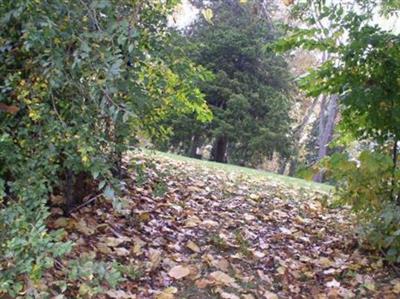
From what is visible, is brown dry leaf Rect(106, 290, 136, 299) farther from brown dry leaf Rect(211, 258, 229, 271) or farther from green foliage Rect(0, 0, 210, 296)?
brown dry leaf Rect(211, 258, 229, 271)

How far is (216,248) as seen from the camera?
3312 millimetres

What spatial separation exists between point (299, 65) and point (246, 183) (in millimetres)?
15082

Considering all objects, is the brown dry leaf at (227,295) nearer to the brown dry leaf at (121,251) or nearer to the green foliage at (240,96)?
the brown dry leaf at (121,251)

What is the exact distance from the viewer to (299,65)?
19656 millimetres

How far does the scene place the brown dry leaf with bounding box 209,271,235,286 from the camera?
283 cm

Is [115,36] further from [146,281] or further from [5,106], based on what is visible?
[146,281]

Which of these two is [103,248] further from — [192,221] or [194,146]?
[194,146]

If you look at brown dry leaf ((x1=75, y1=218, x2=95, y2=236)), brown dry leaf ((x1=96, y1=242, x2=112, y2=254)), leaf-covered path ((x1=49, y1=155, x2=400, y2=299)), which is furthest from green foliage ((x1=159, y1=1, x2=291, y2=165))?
brown dry leaf ((x1=96, y1=242, x2=112, y2=254))

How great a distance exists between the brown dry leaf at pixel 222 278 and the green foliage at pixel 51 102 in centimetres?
103

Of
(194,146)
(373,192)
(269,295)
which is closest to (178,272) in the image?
(269,295)

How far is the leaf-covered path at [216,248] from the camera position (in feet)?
9.07

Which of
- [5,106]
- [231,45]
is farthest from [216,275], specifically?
[231,45]

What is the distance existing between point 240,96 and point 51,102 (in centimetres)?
1272

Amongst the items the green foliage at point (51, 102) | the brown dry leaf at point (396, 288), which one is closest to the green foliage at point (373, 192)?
the brown dry leaf at point (396, 288)
